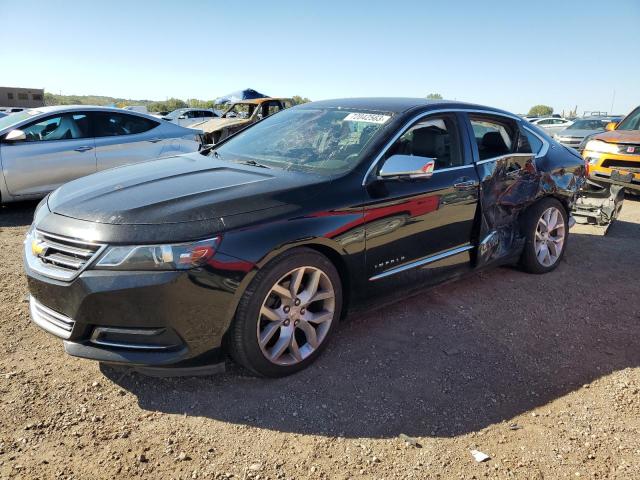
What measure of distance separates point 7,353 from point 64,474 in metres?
1.29

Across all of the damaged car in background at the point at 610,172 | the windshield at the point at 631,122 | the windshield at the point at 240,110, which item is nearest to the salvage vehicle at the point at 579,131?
the windshield at the point at 631,122

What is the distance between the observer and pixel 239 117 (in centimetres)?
1443

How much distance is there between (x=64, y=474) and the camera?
212 cm

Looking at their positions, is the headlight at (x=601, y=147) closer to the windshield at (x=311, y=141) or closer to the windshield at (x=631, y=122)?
the windshield at (x=631, y=122)

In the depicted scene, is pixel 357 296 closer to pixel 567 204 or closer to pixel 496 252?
pixel 496 252

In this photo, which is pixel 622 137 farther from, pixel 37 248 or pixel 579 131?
pixel 579 131

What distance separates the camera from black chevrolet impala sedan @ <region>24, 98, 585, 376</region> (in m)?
2.42

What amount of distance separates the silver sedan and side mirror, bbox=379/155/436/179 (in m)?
5.07

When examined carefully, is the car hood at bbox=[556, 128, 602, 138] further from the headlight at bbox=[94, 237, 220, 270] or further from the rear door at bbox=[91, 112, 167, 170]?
the headlight at bbox=[94, 237, 220, 270]

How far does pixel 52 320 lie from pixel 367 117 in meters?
2.42

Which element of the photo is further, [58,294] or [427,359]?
[427,359]

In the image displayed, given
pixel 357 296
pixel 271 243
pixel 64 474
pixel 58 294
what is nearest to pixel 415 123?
pixel 357 296

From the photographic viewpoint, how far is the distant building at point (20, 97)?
42.3m

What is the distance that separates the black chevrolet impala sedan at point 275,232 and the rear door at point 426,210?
0.5 inches
